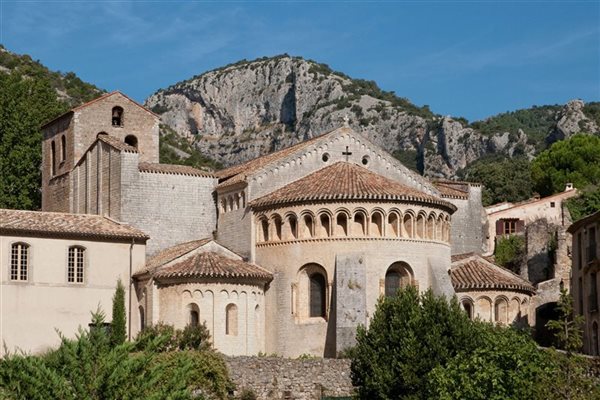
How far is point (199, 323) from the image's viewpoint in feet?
201

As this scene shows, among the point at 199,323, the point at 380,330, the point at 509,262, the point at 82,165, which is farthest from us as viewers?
the point at 509,262

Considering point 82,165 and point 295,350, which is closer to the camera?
point 295,350

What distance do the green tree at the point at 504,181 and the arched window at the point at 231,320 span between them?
6212cm

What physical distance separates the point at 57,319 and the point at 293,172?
1463cm

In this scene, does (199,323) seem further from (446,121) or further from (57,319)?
(446,121)

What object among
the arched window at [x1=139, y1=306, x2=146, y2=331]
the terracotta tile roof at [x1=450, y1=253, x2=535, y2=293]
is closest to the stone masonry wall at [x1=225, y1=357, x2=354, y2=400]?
the arched window at [x1=139, y1=306, x2=146, y2=331]

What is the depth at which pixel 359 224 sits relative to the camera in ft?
209

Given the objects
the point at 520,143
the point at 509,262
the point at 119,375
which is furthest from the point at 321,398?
the point at 520,143

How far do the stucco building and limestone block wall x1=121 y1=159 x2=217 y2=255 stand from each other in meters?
21.7

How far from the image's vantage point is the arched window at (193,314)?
202 feet

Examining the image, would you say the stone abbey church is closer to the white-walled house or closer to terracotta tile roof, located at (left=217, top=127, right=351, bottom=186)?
the white-walled house

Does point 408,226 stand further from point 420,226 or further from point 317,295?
point 317,295

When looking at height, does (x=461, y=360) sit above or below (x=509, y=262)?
below

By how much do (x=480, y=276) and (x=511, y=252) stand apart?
22.9m
